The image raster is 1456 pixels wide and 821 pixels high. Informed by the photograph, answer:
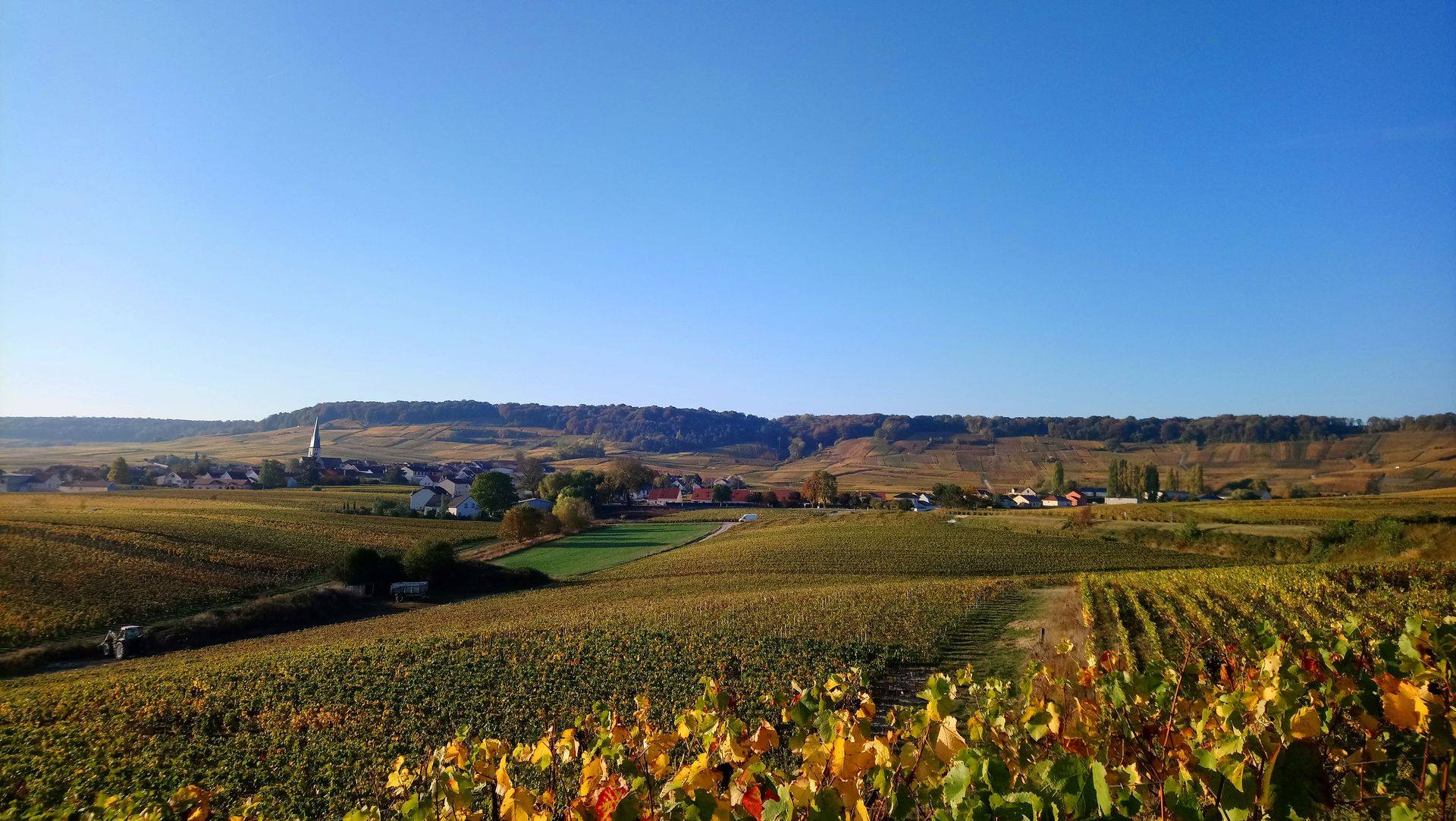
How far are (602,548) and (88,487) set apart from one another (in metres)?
76.2

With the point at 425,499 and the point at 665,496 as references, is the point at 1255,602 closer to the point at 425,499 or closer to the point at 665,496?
the point at 425,499

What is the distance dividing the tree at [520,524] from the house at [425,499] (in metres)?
22.8

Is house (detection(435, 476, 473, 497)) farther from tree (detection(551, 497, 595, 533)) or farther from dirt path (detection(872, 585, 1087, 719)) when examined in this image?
dirt path (detection(872, 585, 1087, 719))

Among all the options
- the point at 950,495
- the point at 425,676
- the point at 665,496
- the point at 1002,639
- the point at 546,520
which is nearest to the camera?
the point at 425,676

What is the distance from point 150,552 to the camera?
1644 inches

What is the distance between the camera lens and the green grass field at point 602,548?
5594 centimetres

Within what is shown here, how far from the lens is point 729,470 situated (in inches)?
7510

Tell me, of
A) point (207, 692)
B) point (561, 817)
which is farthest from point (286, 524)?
point (561, 817)

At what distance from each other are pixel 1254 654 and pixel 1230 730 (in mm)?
1899

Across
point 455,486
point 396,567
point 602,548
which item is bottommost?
point 602,548

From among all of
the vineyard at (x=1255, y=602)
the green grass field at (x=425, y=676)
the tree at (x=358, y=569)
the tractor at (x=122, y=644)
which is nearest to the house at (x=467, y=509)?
the tree at (x=358, y=569)

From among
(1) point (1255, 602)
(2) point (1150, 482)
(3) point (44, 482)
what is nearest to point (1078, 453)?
(2) point (1150, 482)

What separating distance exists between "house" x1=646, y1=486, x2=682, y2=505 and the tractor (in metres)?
80.6

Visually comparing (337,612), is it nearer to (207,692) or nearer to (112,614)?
(112,614)
